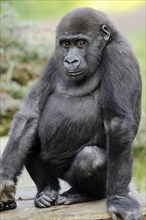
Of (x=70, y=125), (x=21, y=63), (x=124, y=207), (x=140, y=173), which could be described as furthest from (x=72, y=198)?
(x=21, y=63)

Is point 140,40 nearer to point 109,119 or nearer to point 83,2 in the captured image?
point 83,2

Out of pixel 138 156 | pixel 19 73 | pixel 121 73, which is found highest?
pixel 121 73

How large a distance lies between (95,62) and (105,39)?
228mm

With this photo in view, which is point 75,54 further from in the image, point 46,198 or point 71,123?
point 46,198

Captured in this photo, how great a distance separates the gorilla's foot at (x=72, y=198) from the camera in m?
6.99

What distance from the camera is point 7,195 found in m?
6.80

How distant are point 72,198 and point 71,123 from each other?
0.67m

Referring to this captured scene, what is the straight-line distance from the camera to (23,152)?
7.03 metres

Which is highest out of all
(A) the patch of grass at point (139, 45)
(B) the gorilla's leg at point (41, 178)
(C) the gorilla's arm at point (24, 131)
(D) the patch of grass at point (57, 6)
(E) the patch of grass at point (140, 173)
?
(C) the gorilla's arm at point (24, 131)

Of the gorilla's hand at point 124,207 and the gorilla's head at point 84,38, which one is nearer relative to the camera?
the gorilla's hand at point 124,207

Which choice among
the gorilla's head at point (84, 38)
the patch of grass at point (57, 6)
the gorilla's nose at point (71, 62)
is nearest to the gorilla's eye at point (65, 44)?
the gorilla's head at point (84, 38)

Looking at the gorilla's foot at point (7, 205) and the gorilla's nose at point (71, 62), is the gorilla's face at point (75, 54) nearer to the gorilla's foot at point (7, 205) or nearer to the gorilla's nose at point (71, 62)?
the gorilla's nose at point (71, 62)

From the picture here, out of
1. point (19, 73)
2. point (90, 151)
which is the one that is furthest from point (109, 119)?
point (19, 73)

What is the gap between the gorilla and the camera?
265 inches
